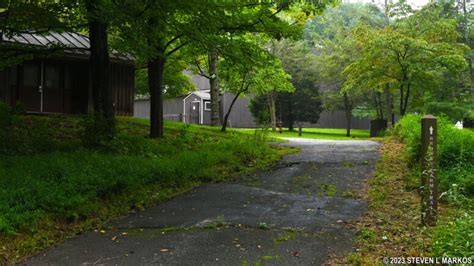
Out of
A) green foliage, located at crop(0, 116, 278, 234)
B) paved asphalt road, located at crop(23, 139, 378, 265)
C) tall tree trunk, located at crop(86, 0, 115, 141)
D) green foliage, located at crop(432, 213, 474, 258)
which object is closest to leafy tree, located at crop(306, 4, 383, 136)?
green foliage, located at crop(0, 116, 278, 234)

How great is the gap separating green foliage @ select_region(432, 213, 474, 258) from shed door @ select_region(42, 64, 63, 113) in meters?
15.8

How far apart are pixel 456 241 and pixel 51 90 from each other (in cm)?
1618

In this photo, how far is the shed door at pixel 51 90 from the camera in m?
16.6

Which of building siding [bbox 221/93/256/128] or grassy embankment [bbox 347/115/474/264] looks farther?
building siding [bbox 221/93/256/128]

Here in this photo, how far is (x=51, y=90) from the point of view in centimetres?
1675

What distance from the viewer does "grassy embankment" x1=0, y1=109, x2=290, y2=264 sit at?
17.5ft

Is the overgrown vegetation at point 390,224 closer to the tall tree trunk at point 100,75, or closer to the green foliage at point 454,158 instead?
the green foliage at point 454,158

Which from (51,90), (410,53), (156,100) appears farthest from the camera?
(410,53)

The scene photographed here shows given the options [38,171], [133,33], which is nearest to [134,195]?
[38,171]

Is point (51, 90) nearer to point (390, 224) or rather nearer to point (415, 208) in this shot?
point (415, 208)

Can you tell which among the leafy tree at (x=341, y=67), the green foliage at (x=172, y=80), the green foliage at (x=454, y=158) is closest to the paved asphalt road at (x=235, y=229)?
the green foliage at (x=454, y=158)
